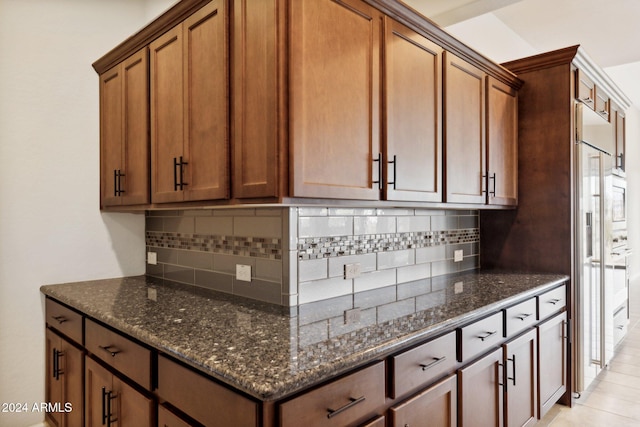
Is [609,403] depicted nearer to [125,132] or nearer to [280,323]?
[280,323]

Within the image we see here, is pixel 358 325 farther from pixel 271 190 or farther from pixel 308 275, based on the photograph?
pixel 271 190

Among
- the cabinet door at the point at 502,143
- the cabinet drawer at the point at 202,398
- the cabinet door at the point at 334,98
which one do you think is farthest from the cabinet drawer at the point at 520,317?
the cabinet drawer at the point at 202,398

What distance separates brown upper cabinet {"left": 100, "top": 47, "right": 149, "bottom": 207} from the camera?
2113 mm

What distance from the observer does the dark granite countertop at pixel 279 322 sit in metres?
1.10

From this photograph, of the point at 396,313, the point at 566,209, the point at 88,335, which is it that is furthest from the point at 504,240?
the point at 88,335

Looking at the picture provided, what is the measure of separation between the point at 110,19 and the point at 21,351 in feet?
6.53

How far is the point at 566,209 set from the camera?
8.61 feet

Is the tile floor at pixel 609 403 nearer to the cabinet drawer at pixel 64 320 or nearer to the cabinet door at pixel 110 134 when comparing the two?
the cabinet drawer at pixel 64 320

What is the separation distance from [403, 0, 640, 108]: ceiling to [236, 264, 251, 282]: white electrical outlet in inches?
74.6

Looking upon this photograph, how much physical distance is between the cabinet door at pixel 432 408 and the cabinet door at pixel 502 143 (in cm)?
129

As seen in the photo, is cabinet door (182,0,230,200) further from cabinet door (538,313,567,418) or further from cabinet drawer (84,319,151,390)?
cabinet door (538,313,567,418)

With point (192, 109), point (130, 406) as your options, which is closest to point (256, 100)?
point (192, 109)

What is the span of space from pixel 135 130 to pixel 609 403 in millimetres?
3362

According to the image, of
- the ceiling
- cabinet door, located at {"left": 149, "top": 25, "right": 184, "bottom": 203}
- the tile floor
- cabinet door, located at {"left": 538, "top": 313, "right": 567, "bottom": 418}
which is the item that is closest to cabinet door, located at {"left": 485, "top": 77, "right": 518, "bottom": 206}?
the ceiling
